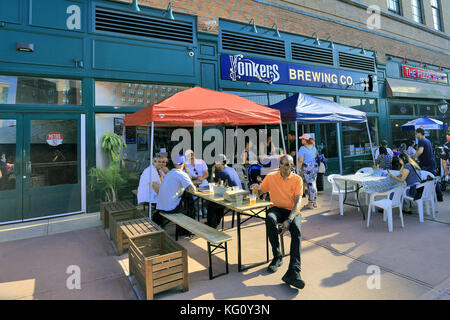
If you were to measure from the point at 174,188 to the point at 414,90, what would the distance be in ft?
49.1

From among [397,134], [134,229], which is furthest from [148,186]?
[397,134]

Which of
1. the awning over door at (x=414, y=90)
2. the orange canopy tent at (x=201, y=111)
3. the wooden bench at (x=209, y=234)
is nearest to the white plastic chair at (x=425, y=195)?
the orange canopy tent at (x=201, y=111)

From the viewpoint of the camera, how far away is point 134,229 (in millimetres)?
4008

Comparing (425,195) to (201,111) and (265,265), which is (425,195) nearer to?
(265,265)

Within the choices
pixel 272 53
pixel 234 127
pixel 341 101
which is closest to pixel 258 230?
pixel 234 127

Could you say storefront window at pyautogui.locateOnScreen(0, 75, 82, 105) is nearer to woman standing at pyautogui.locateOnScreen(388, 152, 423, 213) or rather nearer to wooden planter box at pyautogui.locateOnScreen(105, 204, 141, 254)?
wooden planter box at pyautogui.locateOnScreen(105, 204, 141, 254)

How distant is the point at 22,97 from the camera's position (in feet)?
20.2

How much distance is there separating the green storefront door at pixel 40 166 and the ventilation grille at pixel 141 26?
258 cm

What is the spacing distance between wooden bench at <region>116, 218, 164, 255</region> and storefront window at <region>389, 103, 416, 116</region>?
13.5 meters

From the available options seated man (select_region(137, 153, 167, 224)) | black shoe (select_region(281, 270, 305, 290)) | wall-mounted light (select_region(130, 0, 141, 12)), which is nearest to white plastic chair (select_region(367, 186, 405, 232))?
black shoe (select_region(281, 270, 305, 290))

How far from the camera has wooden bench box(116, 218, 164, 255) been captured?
3.82m
